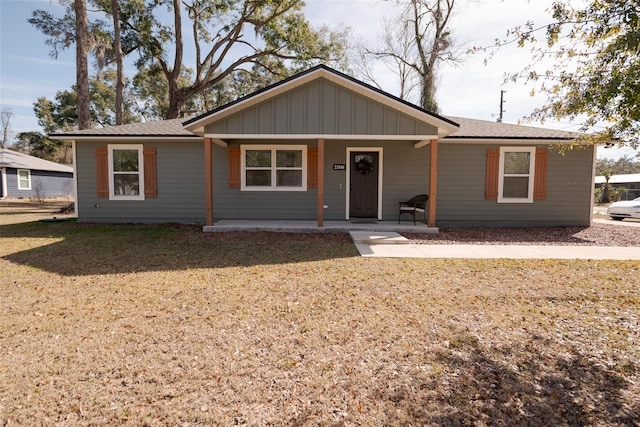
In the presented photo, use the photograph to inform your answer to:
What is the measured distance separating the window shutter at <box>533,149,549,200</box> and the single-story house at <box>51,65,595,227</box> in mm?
28

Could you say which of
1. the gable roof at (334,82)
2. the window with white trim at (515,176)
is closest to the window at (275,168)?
the gable roof at (334,82)

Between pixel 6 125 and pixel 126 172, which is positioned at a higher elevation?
pixel 6 125

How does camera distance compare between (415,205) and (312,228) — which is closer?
(312,228)

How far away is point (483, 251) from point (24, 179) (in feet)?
89.7

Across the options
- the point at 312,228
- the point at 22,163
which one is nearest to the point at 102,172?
the point at 312,228

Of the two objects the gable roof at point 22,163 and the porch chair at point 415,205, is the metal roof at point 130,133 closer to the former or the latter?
the porch chair at point 415,205

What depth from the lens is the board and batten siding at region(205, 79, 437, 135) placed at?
7.66m

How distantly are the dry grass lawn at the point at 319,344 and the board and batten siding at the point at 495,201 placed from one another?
431 centimetres

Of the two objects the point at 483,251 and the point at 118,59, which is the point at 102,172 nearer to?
the point at 118,59

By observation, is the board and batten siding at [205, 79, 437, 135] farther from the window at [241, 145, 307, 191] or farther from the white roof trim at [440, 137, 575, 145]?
the white roof trim at [440, 137, 575, 145]

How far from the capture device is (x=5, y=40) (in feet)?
50.5

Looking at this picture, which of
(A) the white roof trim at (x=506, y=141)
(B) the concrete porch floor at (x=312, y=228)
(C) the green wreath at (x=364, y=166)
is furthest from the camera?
(C) the green wreath at (x=364, y=166)

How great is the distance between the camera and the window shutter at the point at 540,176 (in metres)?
9.23

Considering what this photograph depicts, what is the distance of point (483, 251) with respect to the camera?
21.0ft
